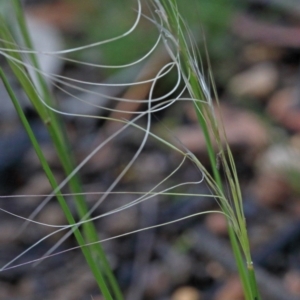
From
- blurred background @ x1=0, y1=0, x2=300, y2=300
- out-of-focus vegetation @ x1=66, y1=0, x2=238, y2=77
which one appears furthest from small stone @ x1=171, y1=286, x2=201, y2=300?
out-of-focus vegetation @ x1=66, y1=0, x2=238, y2=77

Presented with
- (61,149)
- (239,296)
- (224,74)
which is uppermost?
(61,149)

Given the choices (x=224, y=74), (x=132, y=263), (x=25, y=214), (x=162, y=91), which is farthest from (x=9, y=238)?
(x=224, y=74)

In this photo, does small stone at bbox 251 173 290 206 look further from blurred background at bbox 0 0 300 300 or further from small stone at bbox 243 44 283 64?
small stone at bbox 243 44 283 64

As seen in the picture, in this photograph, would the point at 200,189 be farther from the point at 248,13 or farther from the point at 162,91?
the point at 248,13

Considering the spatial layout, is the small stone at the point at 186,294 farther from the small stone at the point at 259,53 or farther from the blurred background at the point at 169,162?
the small stone at the point at 259,53

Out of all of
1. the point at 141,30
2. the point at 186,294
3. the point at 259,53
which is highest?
the point at 141,30

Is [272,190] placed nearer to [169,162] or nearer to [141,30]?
[169,162]

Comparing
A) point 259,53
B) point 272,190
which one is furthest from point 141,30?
point 272,190
